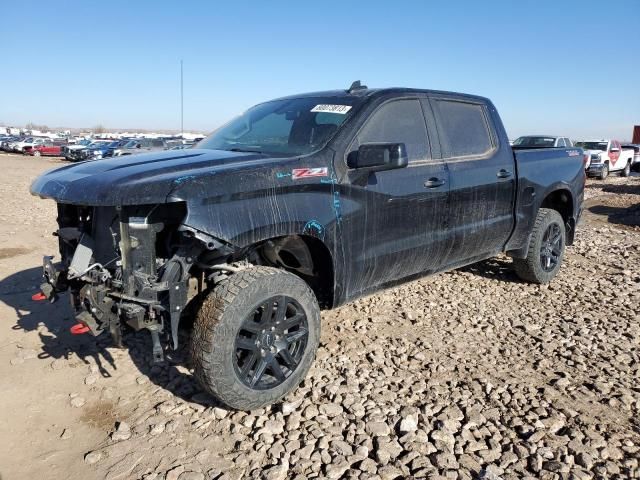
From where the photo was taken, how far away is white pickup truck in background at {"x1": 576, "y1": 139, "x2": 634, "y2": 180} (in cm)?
2105

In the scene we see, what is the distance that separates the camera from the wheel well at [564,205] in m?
5.59

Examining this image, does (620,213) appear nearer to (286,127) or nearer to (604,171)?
(286,127)

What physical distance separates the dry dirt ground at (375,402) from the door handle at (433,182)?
1237 millimetres

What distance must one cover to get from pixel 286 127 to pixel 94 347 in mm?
2239

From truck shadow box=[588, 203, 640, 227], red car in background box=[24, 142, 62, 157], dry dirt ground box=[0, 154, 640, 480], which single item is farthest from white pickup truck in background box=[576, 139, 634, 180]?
red car in background box=[24, 142, 62, 157]

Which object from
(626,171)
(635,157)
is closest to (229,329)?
(626,171)

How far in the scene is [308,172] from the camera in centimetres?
313

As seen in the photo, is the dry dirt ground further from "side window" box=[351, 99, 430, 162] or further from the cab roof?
the cab roof

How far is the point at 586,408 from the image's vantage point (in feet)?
10.1

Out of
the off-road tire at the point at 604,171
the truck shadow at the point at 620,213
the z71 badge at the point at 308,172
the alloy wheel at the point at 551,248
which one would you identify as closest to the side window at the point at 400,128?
the z71 badge at the point at 308,172

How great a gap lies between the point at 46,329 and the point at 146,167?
2181mm

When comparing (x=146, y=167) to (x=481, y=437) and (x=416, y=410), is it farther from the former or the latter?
(x=481, y=437)

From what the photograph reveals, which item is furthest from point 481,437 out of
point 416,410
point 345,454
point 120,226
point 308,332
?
point 120,226

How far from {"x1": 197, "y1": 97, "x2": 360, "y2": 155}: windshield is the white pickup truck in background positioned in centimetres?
2004
